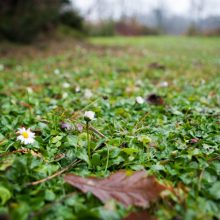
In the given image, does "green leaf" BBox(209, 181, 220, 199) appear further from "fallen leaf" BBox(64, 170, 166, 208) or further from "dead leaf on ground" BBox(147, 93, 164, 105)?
"dead leaf on ground" BBox(147, 93, 164, 105)

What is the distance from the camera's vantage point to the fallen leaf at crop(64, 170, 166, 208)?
45.3 inches

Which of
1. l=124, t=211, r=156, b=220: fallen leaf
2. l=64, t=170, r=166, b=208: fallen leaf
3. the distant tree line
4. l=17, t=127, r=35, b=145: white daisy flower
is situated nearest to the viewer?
l=124, t=211, r=156, b=220: fallen leaf

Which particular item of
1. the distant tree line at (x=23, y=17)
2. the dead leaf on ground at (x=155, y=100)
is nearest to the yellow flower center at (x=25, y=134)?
the dead leaf on ground at (x=155, y=100)

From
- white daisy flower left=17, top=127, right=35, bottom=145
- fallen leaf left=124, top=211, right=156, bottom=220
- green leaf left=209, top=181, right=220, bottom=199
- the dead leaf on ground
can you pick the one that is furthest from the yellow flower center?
the dead leaf on ground

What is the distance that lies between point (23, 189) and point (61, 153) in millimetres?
368

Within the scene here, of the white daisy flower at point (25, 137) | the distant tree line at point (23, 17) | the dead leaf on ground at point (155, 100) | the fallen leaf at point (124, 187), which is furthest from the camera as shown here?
the distant tree line at point (23, 17)

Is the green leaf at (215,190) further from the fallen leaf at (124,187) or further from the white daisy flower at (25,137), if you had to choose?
the white daisy flower at (25,137)

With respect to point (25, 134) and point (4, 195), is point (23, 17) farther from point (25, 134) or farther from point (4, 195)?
point (4, 195)

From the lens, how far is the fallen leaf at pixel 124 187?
3.78 feet

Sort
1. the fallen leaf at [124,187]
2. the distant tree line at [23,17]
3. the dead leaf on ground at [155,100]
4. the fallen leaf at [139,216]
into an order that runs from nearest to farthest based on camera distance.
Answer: the fallen leaf at [139,216] → the fallen leaf at [124,187] → the dead leaf on ground at [155,100] → the distant tree line at [23,17]

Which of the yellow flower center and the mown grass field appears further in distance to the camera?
the yellow flower center

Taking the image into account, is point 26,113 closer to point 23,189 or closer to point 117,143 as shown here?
point 117,143

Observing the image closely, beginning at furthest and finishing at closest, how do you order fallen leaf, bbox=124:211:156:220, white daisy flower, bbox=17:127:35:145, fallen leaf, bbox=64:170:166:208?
white daisy flower, bbox=17:127:35:145 → fallen leaf, bbox=64:170:166:208 → fallen leaf, bbox=124:211:156:220

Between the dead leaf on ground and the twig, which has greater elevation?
the dead leaf on ground
